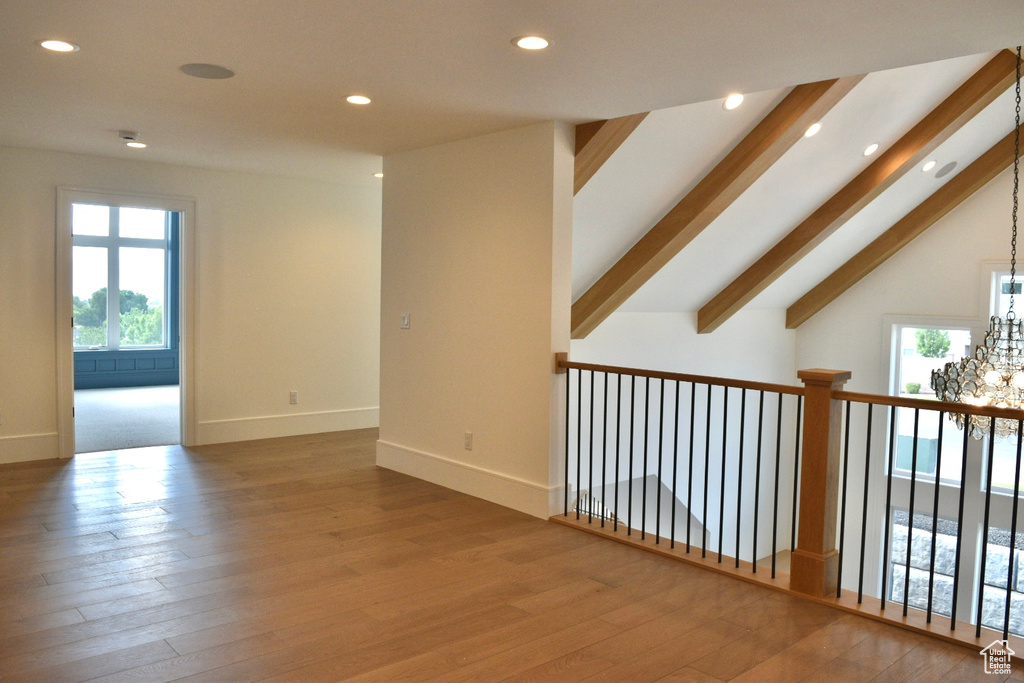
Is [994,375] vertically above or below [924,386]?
above

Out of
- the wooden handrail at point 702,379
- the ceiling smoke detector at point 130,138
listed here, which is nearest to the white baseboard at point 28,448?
the ceiling smoke detector at point 130,138

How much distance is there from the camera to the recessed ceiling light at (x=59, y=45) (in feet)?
10.6

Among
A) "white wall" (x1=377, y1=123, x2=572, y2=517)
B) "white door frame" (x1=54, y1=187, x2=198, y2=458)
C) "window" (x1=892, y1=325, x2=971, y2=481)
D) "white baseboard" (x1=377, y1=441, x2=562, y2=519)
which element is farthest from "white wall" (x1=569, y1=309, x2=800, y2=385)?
"white door frame" (x1=54, y1=187, x2=198, y2=458)

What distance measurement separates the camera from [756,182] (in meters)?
5.70

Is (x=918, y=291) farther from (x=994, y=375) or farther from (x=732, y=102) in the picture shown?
(x=732, y=102)

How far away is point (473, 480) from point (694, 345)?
11.6ft

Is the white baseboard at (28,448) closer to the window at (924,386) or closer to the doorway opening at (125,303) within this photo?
the doorway opening at (125,303)

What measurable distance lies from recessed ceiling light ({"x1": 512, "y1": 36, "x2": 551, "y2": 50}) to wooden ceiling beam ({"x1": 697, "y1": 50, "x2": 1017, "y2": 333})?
13.3 ft

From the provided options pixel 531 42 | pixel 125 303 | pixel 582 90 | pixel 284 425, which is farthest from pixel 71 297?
pixel 125 303

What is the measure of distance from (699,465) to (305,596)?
5.44 metres

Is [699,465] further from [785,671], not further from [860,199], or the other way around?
[785,671]

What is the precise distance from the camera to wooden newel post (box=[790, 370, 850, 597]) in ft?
11.0

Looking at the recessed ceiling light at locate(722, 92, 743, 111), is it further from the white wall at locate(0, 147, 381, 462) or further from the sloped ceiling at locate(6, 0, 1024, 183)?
the white wall at locate(0, 147, 381, 462)

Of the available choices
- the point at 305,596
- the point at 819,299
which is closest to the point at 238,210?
the point at 305,596
